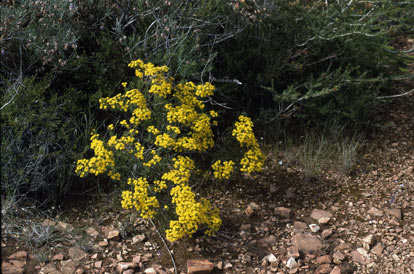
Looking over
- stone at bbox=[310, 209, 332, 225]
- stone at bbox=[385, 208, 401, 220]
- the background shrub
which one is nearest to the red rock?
stone at bbox=[310, 209, 332, 225]

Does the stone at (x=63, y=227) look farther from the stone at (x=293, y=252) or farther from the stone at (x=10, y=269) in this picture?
the stone at (x=293, y=252)

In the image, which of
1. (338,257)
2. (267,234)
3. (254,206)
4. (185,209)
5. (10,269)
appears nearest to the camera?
(10,269)

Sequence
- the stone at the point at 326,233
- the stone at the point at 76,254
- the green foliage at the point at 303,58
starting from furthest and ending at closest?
the green foliage at the point at 303,58
the stone at the point at 326,233
the stone at the point at 76,254

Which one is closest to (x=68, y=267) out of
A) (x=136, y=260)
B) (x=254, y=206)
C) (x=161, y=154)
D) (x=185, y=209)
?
(x=136, y=260)

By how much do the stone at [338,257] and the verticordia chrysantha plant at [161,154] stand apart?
83 centimetres

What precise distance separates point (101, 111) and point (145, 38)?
0.73 metres

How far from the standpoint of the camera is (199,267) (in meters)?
3.23

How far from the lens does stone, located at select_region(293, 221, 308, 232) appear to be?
3.74 meters

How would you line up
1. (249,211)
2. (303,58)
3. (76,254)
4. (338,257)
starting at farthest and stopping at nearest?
(303,58), (249,211), (338,257), (76,254)

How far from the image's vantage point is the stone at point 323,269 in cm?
335

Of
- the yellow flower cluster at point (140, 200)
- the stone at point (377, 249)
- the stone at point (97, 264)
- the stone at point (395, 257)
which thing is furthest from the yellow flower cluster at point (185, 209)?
the stone at point (395, 257)

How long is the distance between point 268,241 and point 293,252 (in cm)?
21

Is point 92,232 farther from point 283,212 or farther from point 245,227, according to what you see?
point 283,212

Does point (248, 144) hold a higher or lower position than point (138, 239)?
higher
